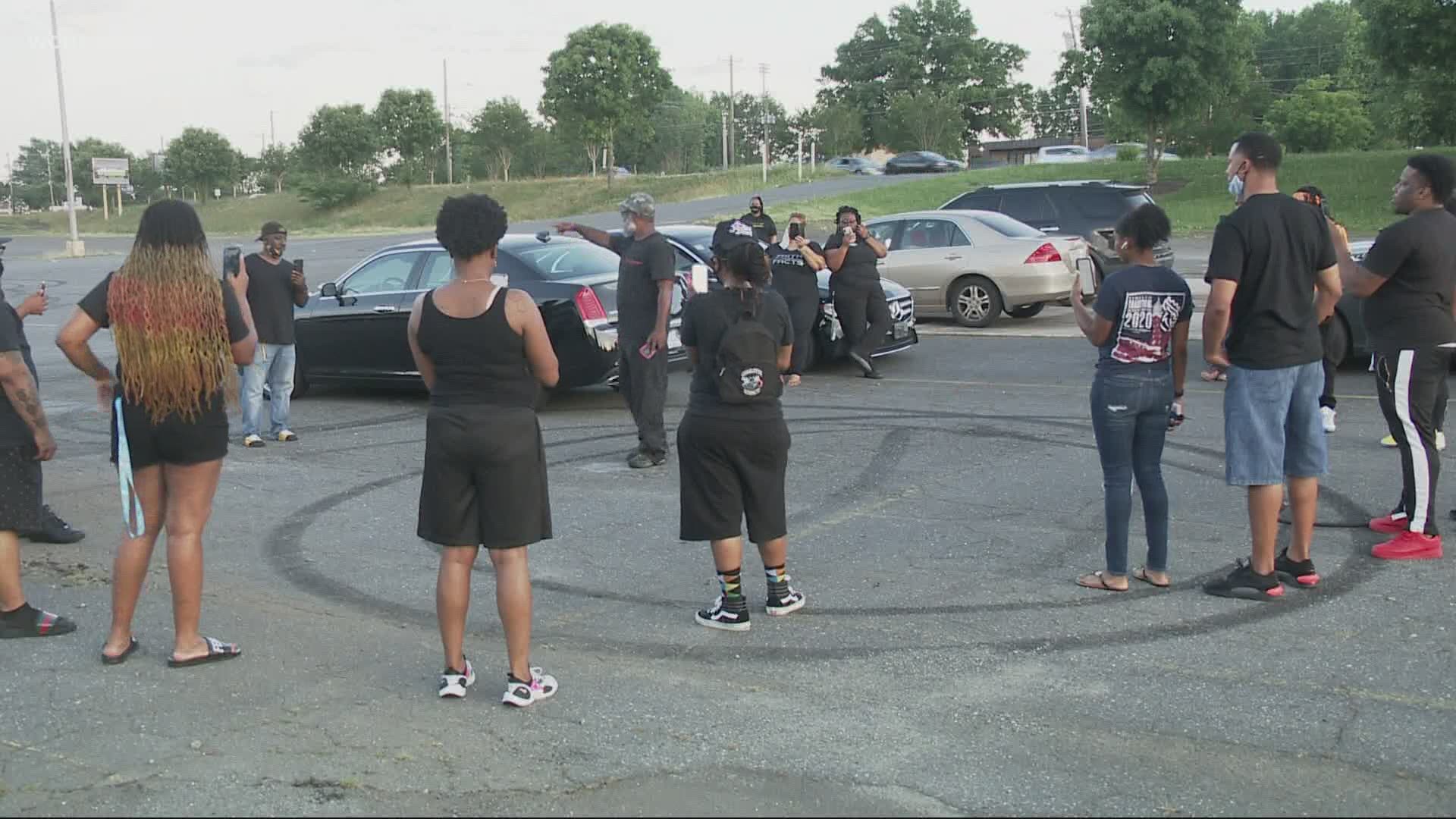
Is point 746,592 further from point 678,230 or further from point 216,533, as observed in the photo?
point 678,230

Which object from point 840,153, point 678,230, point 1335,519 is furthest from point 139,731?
point 840,153

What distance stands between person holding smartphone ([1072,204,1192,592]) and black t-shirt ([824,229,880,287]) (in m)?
6.78

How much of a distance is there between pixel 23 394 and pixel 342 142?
260ft

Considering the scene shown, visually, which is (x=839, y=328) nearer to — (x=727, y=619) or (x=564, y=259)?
(x=564, y=259)

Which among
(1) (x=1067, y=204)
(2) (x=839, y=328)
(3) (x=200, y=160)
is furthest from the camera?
(3) (x=200, y=160)

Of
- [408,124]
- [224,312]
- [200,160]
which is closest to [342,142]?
[408,124]

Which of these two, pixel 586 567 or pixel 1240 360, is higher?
pixel 1240 360

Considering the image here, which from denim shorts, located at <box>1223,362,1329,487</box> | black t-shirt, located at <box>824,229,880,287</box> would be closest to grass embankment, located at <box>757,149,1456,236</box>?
black t-shirt, located at <box>824,229,880,287</box>

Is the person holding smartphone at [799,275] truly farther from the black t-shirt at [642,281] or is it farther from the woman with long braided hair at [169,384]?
the woman with long braided hair at [169,384]

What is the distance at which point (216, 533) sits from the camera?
24.6 feet

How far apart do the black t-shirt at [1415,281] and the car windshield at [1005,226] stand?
34.2ft

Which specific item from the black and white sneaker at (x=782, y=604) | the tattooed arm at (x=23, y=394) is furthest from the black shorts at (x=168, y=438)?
the black and white sneaker at (x=782, y=604)

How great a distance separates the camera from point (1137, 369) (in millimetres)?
5809

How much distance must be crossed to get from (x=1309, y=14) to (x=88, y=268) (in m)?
92.0
